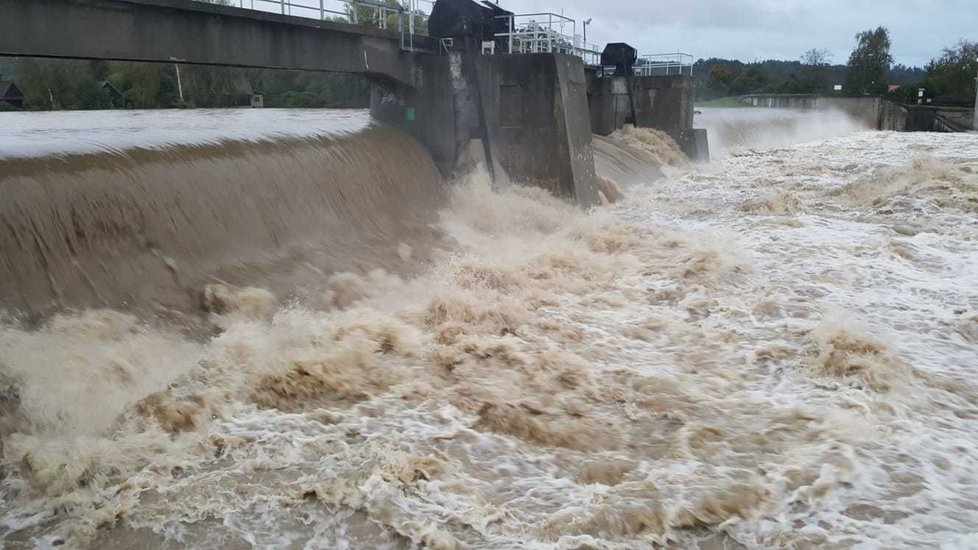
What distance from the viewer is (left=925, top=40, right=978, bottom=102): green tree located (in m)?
63.1

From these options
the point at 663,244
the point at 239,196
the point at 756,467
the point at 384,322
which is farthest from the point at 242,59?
the point at 756,467

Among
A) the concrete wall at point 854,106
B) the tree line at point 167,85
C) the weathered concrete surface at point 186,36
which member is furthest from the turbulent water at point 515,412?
the concrete wall at point 854,106

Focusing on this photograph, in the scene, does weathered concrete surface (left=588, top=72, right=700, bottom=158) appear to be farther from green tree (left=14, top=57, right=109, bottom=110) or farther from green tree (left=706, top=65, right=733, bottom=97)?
green tree (left=706, top=65, right=733, bottom=97)

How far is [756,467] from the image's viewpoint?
5.75 meters

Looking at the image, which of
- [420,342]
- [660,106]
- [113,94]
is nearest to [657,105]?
[660,106]

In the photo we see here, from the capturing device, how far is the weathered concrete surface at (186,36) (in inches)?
334

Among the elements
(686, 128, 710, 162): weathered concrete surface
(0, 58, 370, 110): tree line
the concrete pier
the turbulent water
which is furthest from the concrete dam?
the concrete pier

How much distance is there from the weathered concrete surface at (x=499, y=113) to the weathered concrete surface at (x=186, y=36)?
130cm

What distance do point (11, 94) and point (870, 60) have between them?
76.1 meters

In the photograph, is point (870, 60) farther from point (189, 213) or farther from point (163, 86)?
point (189, 213)

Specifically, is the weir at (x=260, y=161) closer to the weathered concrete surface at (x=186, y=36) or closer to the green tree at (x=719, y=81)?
the weathered concrete surface at (x=186, y=36)

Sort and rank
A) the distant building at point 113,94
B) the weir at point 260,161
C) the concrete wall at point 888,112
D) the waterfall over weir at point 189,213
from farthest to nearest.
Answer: the concrete wall at point 888,112
the distant building at point 113,94
the weir at point 260,161
the waterfall over weir at point 189,213

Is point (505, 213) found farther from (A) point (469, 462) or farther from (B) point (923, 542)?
(B) point (923, 542)

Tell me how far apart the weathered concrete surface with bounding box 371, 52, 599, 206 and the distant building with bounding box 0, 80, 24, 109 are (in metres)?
11.7
